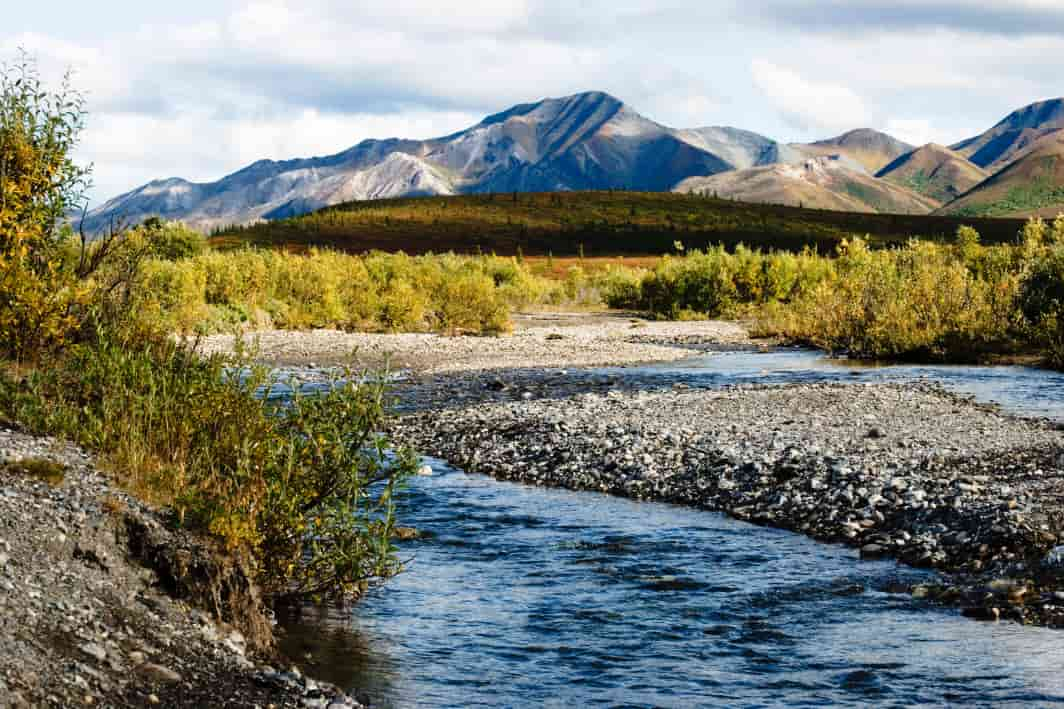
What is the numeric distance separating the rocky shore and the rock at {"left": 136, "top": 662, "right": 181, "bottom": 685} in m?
6.69

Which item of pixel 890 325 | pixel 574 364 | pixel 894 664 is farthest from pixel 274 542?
pixel 890 325

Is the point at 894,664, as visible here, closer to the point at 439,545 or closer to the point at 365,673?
the point at 365,673

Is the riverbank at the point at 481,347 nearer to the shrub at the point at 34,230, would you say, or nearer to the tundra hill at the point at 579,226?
the shrub at the point at 34,230

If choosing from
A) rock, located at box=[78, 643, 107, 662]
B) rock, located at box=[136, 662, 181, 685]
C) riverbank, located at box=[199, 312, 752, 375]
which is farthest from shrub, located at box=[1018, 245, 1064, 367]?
rock, located at box=[78, 643, 107, 662]

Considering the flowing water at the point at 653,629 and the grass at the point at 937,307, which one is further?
the grass at the point at 937,307

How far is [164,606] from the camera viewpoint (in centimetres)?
802

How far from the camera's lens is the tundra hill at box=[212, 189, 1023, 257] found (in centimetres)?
12775

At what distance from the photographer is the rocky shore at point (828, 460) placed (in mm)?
11125

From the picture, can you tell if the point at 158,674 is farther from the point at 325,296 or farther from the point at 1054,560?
the point at 325,296

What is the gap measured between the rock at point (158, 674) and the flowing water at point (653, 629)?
4.68 feet

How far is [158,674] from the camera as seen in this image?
7062 mm

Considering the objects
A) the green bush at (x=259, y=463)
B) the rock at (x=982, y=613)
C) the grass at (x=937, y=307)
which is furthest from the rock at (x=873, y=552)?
the grass at (x=937, y=307)

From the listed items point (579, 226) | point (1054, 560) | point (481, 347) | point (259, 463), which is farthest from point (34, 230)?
point (579, 226)

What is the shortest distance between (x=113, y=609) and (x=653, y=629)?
14.8 ft
